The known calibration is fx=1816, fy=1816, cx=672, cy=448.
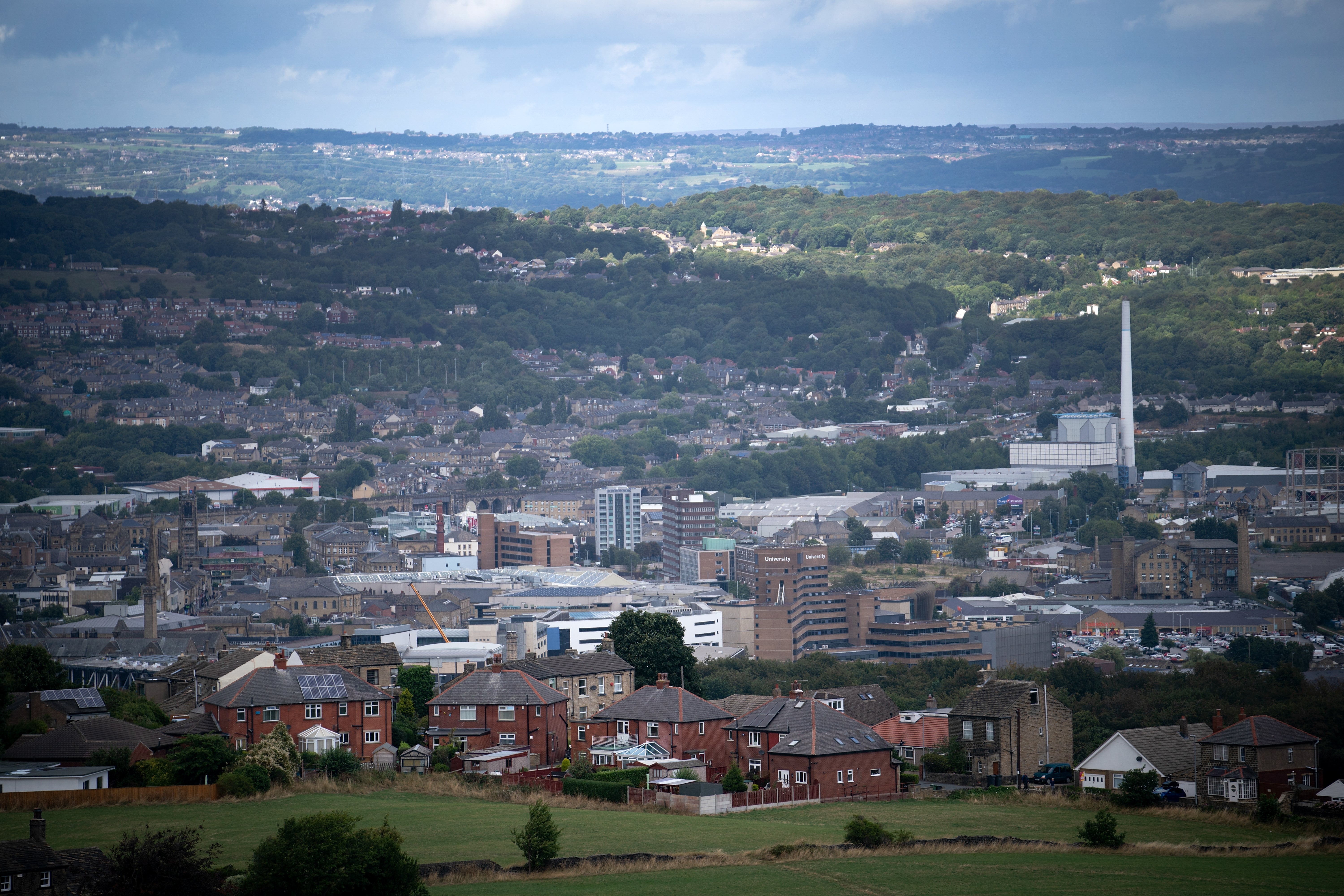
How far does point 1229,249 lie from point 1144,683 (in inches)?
4833

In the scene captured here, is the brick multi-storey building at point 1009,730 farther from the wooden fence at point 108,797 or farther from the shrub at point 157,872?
the shrub at point 157,872

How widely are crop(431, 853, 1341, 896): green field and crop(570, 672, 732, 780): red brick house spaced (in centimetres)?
726

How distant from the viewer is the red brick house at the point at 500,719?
2950 cm

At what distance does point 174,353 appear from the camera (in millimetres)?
133500

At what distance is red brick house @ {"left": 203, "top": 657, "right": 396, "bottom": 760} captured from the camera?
28.1 meters

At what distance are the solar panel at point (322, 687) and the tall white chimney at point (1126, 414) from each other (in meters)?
85.1

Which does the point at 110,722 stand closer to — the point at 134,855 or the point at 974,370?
the point at 134,855

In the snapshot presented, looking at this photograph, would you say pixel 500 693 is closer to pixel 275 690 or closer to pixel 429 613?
pixel 275 690

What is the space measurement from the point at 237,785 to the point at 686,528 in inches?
2614

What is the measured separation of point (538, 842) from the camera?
20.3 metres

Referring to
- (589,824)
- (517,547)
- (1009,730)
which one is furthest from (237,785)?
(517,547)

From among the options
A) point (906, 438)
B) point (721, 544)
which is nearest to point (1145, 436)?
point (906, 438)

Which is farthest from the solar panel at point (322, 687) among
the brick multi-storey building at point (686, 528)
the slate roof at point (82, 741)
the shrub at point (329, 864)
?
the brick multi-storey building at point (686, 528)

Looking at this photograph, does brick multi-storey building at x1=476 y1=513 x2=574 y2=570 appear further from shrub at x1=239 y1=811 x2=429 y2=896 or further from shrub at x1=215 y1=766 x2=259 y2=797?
shrub at x1=239 y1=811 x2=429 y2=896
